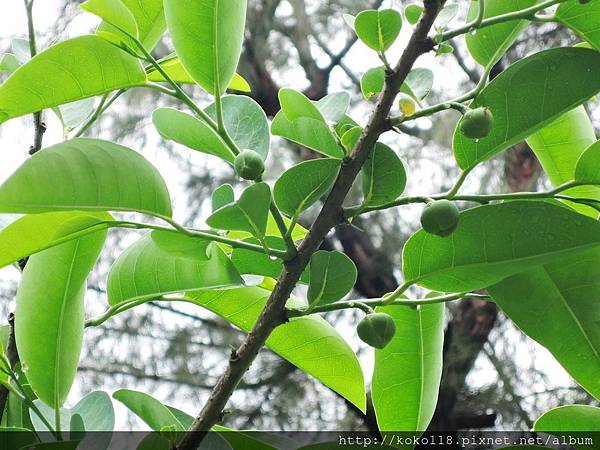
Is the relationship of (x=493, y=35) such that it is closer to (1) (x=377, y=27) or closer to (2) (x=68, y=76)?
(1) (x=377, y=27)

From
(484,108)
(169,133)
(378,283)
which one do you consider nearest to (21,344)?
(169,133)

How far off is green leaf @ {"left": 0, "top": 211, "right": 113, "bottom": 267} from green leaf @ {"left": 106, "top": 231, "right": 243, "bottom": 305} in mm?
46

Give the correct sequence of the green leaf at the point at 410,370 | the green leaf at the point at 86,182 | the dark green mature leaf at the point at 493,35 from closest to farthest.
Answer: the green leaf at the point at 86,182 < the dark green mature leaf at the point at 493,35 < the green leaf at the point at 410,370

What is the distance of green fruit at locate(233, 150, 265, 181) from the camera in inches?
17.5

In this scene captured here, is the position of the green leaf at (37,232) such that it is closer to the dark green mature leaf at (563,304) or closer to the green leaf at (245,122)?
the green leaf at (245,122)

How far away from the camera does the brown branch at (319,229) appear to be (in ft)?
1.40

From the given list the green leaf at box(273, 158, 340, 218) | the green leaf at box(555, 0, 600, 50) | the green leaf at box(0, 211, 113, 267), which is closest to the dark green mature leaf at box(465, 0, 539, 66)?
the green leaf at box(555, 0, 600, 50)

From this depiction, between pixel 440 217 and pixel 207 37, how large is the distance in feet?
0.60

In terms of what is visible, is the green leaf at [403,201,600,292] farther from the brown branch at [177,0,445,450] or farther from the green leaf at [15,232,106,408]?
the green leaf at [15,232,106,408]

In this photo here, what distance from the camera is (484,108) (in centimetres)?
44

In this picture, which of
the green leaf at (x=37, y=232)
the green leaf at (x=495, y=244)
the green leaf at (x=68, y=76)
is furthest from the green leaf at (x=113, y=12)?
the green leaf at (x=495, y=244)

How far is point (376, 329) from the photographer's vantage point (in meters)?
0.47

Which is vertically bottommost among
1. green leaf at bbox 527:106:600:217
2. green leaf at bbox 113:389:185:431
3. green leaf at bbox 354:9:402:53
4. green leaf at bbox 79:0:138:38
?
green leaf at bbox 113:389:185:431

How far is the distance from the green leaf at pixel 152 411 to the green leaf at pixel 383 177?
0.63 feet
